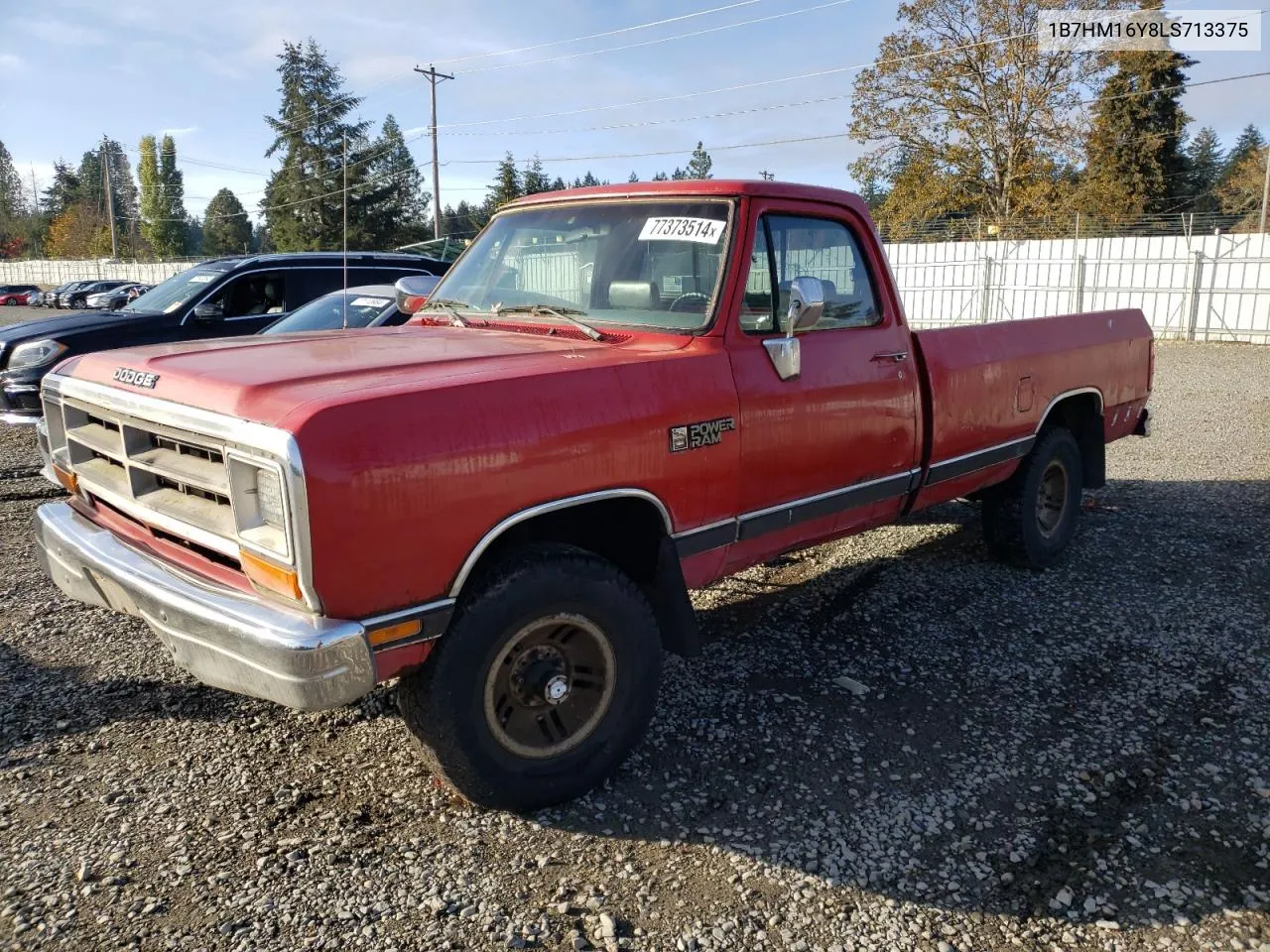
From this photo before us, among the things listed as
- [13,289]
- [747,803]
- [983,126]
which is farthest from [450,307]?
[13,289]

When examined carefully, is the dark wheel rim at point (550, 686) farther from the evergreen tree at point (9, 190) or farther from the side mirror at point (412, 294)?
the evergreen tree at point (9, 190)

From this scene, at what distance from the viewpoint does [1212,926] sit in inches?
100

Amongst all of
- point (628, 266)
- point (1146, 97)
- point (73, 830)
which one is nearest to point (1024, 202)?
point (1146, 97)

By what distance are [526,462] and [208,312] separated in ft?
25.0

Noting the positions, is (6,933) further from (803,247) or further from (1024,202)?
(1024,202)

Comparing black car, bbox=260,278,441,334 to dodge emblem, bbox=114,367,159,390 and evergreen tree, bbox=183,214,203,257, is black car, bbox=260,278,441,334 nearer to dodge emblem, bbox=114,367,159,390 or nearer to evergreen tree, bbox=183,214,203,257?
dodge emblem, bbox=114,367,159,390

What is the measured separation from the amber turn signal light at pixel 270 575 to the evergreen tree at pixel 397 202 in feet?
137

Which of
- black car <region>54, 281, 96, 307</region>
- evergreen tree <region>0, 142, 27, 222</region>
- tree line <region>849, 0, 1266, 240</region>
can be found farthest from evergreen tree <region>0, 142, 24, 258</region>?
tree line <region>849, 0, 1266, 240</region>

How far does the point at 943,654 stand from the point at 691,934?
228 cm

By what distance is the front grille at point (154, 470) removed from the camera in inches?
106

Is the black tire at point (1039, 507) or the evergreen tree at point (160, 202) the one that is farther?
the evergreen tree at point (160, 202)

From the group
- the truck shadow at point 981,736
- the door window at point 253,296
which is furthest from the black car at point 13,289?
the truck shadow at point 981,736

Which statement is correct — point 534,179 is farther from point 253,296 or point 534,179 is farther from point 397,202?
point 253,296

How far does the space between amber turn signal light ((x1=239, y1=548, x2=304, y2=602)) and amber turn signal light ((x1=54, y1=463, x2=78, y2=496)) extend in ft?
4.72
